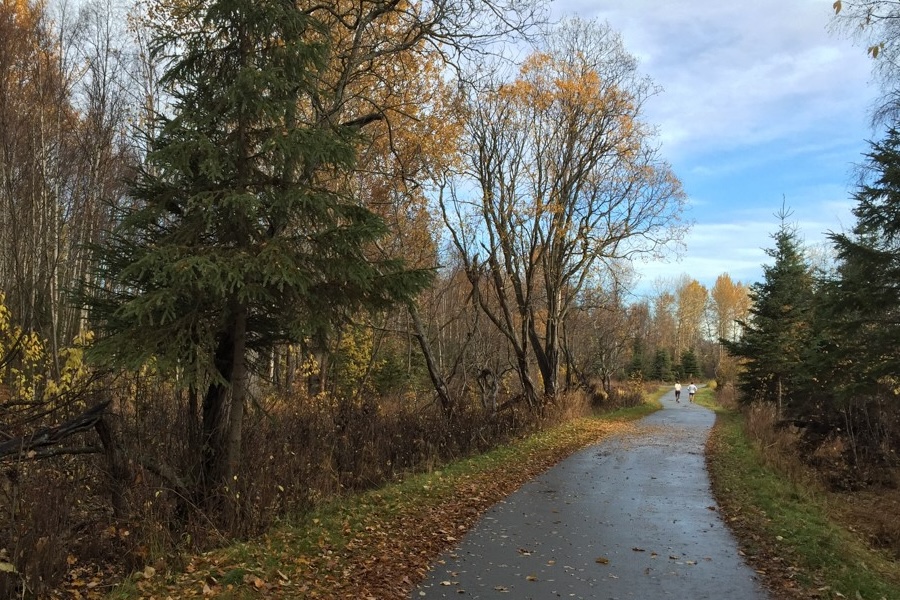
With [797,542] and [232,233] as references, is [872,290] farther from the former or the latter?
[232,233]

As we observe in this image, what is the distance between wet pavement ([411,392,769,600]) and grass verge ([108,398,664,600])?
337mm

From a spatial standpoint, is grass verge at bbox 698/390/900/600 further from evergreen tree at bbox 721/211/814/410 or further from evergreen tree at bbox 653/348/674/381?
evergreen tree at bbox 653/348/674/381

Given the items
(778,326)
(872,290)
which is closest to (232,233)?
(872,290)

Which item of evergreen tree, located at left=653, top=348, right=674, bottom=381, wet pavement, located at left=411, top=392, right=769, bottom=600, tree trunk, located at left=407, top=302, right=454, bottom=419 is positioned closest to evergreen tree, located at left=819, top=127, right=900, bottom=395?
wet pavement, located at left=411, top=392, right=769, bottom=600

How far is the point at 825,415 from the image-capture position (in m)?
14.0

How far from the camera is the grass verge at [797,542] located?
5246mm

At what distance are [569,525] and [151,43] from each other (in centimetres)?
778

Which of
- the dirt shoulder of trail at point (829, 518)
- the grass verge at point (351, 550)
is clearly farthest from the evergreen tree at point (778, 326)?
the grass verge at point (351, 550)

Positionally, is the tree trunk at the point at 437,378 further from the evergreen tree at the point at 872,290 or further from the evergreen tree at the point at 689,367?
the evergreen tree at the point at 689,367

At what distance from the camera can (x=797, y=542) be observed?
6.44m

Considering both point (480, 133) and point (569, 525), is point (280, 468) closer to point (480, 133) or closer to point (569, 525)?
point (569, 525)

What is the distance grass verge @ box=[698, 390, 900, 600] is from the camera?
5.25 meters

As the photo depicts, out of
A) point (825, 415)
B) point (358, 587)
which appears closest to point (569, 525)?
point (358, 587)

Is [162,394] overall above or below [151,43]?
below
